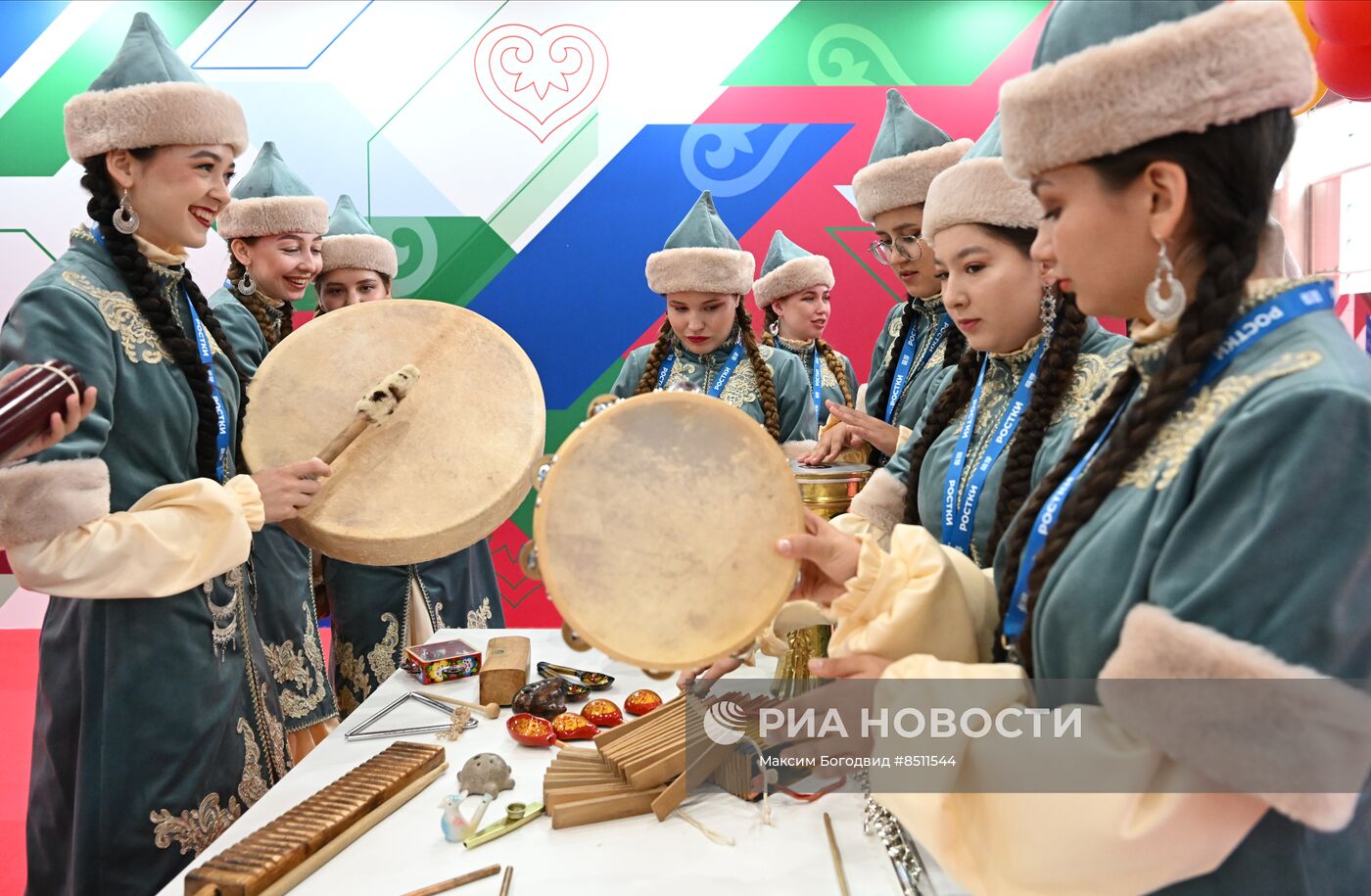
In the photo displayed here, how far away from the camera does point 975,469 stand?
6.38 feet

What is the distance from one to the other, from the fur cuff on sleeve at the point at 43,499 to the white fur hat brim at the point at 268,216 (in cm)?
201

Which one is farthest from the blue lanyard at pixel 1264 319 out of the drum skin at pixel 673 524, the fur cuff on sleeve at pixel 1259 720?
the drum skin at pixel 673 524

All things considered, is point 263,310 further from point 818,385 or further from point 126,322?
point 818,385

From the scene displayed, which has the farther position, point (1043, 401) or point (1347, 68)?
point (1347, 68)

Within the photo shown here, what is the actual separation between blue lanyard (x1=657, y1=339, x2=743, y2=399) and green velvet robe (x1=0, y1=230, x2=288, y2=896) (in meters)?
2.05

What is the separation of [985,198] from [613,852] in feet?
4.71

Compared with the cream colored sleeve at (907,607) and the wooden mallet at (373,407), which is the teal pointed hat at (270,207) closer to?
the wooden mallet at (373,407)

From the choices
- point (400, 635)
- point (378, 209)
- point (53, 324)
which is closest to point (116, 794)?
point (53, 324)

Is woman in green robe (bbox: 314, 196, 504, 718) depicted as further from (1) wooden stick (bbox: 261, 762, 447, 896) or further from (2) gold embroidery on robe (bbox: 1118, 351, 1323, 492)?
(2) gold embroidery on robe (bbox: 1118, 351, 1323, 492)

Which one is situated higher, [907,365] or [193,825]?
[907,365]

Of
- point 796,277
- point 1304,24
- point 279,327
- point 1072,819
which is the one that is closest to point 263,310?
point 279,327

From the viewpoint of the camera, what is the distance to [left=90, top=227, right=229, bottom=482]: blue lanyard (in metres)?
2.12

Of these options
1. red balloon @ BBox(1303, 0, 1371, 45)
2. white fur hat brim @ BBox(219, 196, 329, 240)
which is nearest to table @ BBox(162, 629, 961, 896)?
white fur hat brim @ BBox(219, 196, 329, 240)

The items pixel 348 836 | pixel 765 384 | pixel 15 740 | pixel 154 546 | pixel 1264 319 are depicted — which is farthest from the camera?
pixel 15 740
